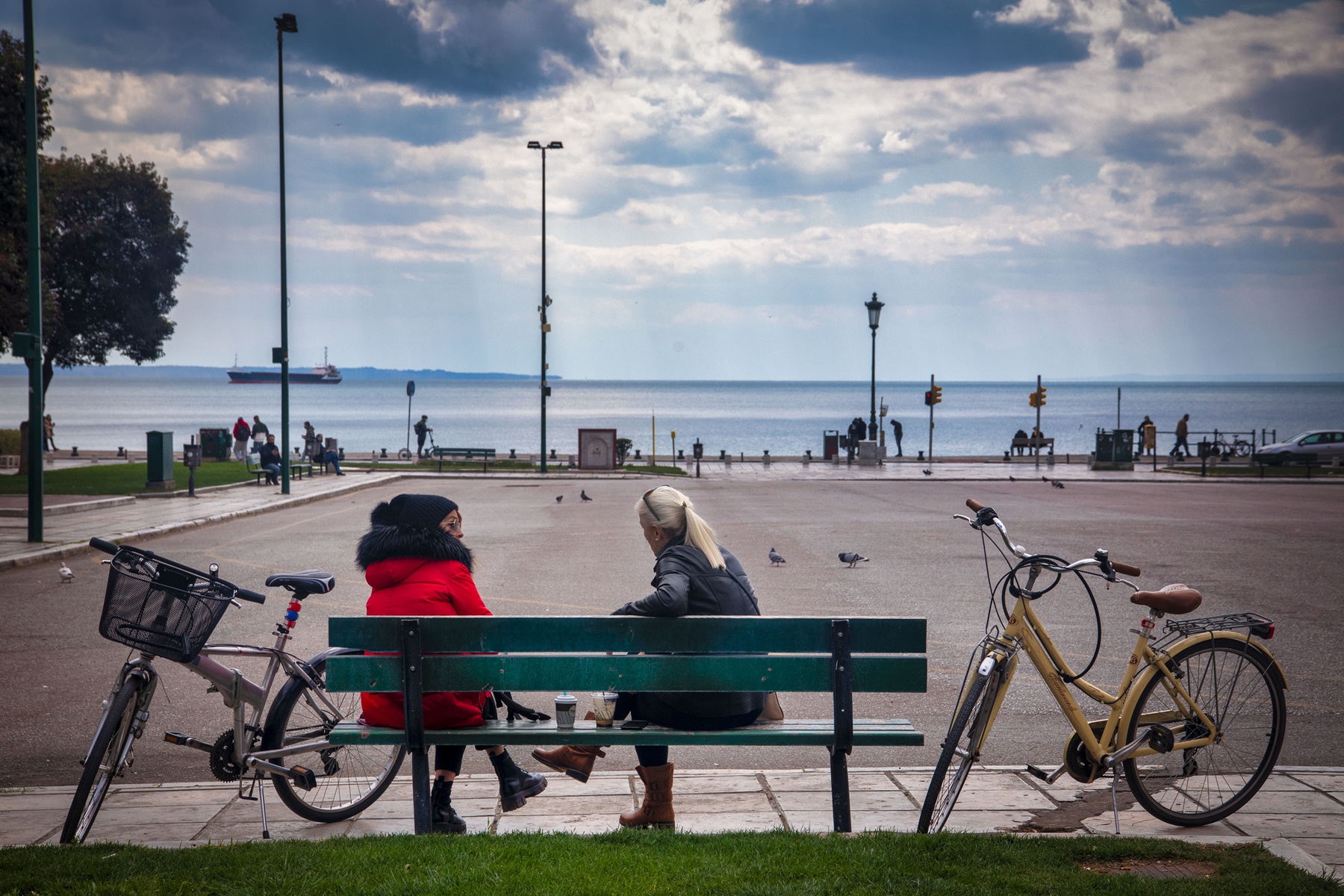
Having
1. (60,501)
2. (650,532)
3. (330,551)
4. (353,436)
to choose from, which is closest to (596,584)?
(330,551)

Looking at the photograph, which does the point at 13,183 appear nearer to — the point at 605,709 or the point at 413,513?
the point at 413,513

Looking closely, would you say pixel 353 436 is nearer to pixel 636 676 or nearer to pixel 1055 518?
pixel 1055 518

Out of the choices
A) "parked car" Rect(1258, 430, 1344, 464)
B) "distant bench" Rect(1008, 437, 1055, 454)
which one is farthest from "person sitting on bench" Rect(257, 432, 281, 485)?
"parked car" Rect(1258, 430, 1344, 464)

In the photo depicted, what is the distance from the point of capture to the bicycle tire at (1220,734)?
4.63 metres

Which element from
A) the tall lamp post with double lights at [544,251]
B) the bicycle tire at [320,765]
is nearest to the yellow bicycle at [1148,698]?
the bicycle tire at [320,765]

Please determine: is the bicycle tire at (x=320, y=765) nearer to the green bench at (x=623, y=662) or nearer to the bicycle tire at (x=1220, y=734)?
the green bench at (x=623, y=662)

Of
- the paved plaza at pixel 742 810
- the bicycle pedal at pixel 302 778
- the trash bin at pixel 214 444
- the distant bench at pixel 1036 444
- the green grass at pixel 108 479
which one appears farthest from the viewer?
the distant bench at pixel 1036 444

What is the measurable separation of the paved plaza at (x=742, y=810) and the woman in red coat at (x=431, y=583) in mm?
200

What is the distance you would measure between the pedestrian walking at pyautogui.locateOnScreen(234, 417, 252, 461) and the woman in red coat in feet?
129

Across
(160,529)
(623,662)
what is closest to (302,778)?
(623,662)

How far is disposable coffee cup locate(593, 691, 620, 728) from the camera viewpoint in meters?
4.50

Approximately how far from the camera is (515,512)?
68.7ft

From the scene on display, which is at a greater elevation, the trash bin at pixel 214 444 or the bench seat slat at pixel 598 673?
the bench seat slat at pixel 598 673

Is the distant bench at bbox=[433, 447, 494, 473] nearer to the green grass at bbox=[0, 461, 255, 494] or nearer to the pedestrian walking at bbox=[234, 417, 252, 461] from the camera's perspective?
the green grass at bbox=[0, 461, 255, 494]
